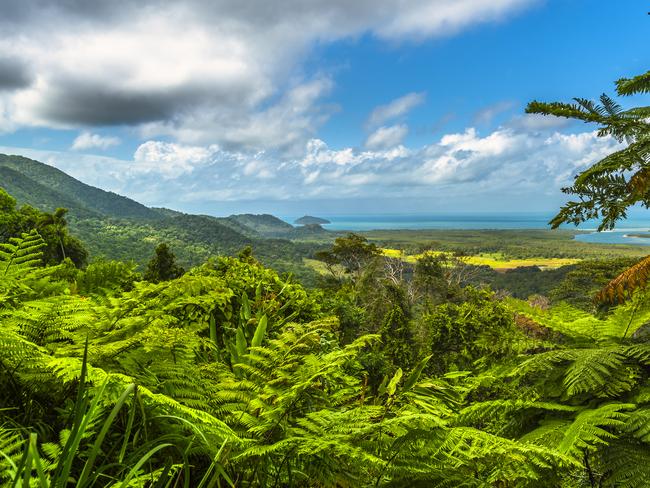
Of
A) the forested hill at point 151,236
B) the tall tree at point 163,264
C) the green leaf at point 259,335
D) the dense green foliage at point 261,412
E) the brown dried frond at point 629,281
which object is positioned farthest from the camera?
the forested hill at point 151,236

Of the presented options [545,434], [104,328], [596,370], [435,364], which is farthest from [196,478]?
[435,364]

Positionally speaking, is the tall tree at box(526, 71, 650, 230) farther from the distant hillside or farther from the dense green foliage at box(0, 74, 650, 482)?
the distant hillside

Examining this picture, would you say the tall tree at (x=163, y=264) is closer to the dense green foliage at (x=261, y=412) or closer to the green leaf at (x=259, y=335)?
the green leaf at (x=259, y=335)

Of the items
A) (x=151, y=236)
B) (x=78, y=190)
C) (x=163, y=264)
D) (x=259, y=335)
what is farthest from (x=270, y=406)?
(x=78, y=190)

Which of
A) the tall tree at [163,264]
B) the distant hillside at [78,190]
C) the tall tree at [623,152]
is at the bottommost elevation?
the tall tree at [163,264]

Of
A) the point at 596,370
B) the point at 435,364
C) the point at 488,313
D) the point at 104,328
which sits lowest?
the point at 435,364

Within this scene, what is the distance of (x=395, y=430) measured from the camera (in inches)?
47.6

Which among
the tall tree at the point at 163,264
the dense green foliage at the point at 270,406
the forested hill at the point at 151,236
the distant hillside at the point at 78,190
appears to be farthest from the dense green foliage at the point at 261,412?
the distant hillside at the point at 78,190

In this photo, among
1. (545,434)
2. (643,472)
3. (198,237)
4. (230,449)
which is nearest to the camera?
(230,449)

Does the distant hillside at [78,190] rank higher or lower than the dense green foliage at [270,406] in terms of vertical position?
higher

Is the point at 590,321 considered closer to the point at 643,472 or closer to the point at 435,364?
the point at 643,472

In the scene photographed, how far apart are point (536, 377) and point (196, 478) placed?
1.82m

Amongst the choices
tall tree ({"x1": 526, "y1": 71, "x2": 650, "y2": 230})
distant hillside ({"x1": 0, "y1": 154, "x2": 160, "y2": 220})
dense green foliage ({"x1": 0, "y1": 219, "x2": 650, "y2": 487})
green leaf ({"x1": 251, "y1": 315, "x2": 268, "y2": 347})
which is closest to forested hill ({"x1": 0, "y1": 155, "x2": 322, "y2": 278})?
distant hillside ({"x1": 0, "y1": 154, "x2": 160, "y2": 220})

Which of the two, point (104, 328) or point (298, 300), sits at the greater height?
point (104, 328)
